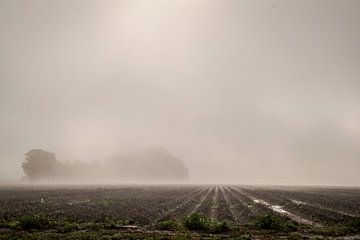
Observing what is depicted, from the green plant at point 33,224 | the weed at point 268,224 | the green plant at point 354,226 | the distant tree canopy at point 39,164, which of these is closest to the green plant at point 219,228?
the weed at point 268,224

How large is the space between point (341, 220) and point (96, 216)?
20773 millimetres

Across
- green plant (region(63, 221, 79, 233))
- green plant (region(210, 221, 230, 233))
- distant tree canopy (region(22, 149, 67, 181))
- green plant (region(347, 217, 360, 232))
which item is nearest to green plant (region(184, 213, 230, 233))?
green plant (region(210, 221, 230, 233))

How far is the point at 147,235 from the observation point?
2331 cm

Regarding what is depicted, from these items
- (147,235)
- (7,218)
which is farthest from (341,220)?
(7,218)

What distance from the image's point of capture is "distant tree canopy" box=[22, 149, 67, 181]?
503ft

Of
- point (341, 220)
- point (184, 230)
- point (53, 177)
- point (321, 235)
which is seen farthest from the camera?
point (53, 177)

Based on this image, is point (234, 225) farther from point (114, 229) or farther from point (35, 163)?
point (35, 163)

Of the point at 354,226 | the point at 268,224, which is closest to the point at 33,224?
the point at 268,224

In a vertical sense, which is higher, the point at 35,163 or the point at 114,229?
the point at 35,163

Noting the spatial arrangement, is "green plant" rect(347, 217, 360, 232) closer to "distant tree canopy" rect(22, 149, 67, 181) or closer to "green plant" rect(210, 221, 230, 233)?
"green plant" rect(210, 221, 230, 233)

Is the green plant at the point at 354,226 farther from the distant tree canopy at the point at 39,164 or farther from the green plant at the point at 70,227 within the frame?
the distant tree canopy at the point at 39,164

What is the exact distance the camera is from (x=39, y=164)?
15488 centimetres

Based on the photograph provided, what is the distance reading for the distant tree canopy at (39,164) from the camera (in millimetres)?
153375

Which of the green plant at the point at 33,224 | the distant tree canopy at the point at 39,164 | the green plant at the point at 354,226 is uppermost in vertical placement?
the distant tree canopy at the point at 39,164
